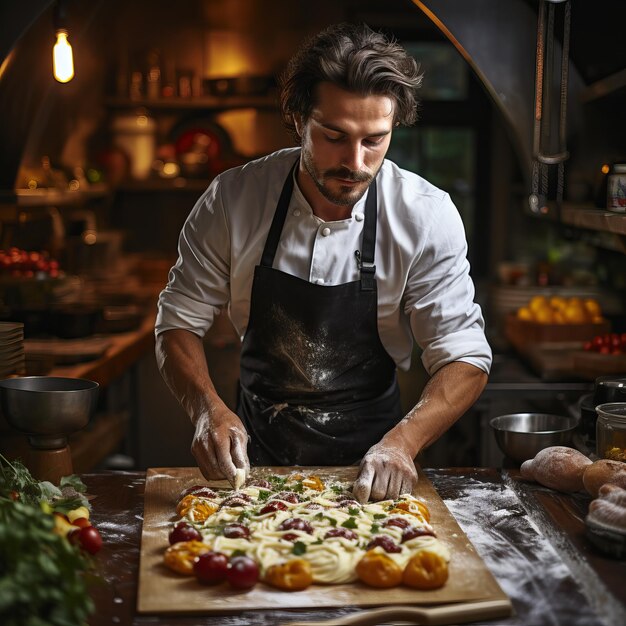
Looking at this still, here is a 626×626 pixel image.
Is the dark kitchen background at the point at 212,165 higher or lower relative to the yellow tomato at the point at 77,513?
higher

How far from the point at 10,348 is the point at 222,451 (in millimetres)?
1082

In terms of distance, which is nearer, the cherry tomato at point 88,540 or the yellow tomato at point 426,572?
the yellow tomato at point 426,572

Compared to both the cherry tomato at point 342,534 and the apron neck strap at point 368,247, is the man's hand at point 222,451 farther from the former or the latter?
the apron neck strap at point 368,247

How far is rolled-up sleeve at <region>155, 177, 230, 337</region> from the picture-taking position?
2791 mm

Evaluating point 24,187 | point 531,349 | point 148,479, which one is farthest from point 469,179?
point 148,479

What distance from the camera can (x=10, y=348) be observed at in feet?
10.0

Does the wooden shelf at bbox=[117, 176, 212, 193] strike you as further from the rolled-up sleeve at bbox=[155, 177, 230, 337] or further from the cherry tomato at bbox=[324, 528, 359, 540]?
the cherry tomato at bbox=[324, 528, 359, 540]

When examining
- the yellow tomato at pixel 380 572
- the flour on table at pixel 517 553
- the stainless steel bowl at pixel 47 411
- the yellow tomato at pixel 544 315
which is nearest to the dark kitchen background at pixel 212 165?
the yellow tomato at pixel 544 315

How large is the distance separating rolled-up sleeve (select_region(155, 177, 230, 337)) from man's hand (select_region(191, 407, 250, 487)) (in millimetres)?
491

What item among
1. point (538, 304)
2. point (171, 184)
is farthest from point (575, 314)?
point (171, 184)

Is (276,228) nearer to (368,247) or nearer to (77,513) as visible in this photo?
(368,247)

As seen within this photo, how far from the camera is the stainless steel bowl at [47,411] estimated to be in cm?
229

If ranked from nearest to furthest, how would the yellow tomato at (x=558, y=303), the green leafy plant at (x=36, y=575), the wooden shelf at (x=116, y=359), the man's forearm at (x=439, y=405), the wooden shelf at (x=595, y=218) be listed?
the green leafy plant at (x=36, y=575) < the man's forearm at (x=439, y=405) < the wooden shelf at (x=595, y=218) < the wooden shelf at (x=116, y=359) < the yellow tomato at (x=558, y=303)

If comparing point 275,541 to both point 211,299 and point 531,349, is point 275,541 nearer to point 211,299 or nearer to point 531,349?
point 211,299
